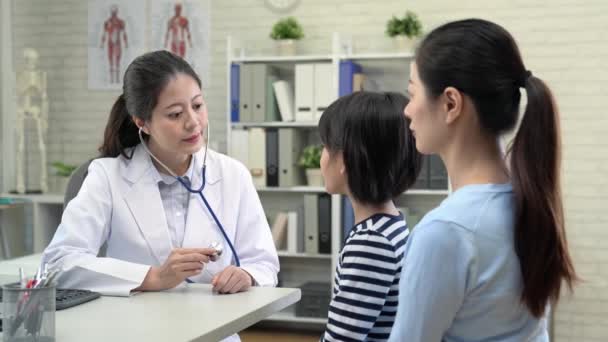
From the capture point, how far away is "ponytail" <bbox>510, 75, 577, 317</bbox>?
1.01 meters

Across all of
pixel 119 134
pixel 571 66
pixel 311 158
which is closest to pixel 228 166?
pixel 119 134

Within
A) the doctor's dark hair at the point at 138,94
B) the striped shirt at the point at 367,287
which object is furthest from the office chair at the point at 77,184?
the striped shirt at the point at 367,287

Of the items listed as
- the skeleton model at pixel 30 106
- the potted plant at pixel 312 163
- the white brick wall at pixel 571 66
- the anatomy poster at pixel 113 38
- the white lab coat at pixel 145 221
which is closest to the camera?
the white lab coat at pixel 145 221

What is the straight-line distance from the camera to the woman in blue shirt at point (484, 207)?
1005 mm

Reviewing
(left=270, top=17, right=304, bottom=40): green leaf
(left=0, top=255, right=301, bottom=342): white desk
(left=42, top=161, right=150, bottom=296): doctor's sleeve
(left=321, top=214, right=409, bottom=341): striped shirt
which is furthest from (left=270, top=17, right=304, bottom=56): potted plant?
(left=321, top=214, right=409, bottom=341): striped shirt

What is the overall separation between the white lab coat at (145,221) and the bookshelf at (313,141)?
91.4 inches

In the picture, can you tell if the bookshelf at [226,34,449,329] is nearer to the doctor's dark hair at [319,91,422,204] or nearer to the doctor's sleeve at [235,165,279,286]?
the doctor's sleeve at [235,165,279,286]

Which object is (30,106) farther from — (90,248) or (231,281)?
(231,281)

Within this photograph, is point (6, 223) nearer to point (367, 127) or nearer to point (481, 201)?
point (367, 127)

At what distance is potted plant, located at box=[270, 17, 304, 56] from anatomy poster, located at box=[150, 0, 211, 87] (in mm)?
622

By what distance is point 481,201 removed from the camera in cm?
103

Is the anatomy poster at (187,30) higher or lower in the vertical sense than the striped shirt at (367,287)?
higher

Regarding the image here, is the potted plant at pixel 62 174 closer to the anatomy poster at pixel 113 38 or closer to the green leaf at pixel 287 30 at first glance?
the anatomy poster at pixel 113 38

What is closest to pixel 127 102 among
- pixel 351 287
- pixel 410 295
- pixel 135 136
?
pixel 135 136
